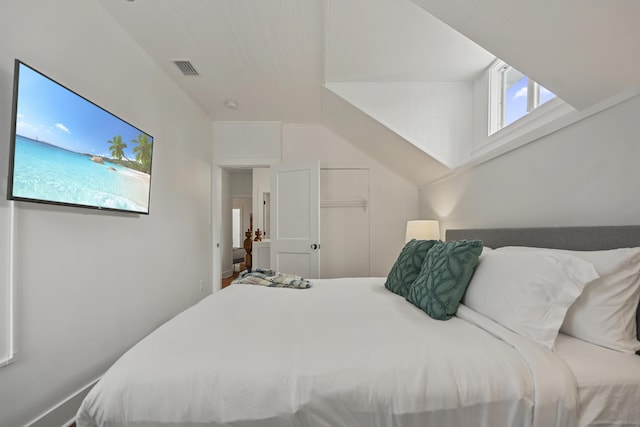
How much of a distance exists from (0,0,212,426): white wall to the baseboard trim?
0.5 inches

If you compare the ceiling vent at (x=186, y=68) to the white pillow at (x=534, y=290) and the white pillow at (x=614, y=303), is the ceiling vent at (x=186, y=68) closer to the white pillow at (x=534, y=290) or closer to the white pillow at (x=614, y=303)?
the white pillow at (x=534, y=290)

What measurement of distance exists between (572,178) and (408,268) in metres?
1.00

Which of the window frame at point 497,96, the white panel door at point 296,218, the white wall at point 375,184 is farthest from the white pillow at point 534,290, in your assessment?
the white wall at point 375,184

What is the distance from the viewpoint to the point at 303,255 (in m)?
3.66

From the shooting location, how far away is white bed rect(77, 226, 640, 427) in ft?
2.76

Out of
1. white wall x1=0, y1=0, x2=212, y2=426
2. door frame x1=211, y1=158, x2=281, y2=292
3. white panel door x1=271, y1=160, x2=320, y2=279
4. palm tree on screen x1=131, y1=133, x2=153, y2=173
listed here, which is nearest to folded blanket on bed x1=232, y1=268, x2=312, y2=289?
white wall x1=0, y1=0, x2=212, y2=426

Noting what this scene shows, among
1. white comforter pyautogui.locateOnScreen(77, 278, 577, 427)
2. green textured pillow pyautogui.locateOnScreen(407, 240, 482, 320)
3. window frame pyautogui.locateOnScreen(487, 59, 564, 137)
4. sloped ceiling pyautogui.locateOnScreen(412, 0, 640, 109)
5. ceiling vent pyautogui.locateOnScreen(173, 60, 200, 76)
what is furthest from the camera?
ceiling vent pyautogui.locateOnScreen(173, 60, 200, 76)

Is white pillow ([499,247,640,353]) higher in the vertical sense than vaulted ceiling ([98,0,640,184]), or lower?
lower

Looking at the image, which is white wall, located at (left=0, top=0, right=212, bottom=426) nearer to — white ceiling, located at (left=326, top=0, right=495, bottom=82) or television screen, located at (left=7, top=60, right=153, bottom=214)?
television screen, located at (left=7, top=60, right=153, bottom=214)

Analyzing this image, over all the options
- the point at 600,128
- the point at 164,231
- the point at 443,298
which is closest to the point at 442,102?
the point at 600,128

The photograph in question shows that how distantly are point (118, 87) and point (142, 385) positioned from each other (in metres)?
2.13

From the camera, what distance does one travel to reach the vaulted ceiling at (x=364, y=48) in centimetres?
123

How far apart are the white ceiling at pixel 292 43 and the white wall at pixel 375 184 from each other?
0.96 meters

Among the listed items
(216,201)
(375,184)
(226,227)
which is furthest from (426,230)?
(226,227)
